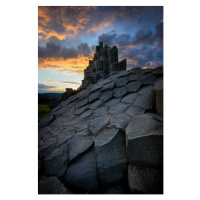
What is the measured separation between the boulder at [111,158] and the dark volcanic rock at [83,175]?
4.3 inches

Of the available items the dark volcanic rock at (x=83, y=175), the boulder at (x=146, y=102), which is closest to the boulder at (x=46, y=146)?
the dark volcanic rock at (x=83, y=175)

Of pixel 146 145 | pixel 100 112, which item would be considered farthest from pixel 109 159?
pixel 100 112

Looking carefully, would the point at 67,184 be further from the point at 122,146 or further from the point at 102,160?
the point at 122,146

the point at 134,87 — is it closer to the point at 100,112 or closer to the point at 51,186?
the point at 100,112

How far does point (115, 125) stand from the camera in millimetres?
2172

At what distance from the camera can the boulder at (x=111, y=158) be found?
5.35ft

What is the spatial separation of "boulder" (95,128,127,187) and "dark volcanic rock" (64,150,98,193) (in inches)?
4.3

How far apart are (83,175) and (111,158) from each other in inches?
22.4

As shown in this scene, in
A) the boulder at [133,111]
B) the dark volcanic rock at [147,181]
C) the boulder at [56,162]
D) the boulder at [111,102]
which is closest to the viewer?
the dark volcanic rock at [147,181]

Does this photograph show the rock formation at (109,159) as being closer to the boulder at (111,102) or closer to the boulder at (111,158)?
the boulder at (111,158)

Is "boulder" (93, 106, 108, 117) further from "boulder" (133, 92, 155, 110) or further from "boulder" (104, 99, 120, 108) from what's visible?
"boulder" (133, 92, 155, 110)

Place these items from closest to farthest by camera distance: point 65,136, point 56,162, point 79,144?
point 56,162
point 79,144
point 65,136

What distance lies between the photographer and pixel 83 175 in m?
1.68

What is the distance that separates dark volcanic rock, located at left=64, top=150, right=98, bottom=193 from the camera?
5.25ft
